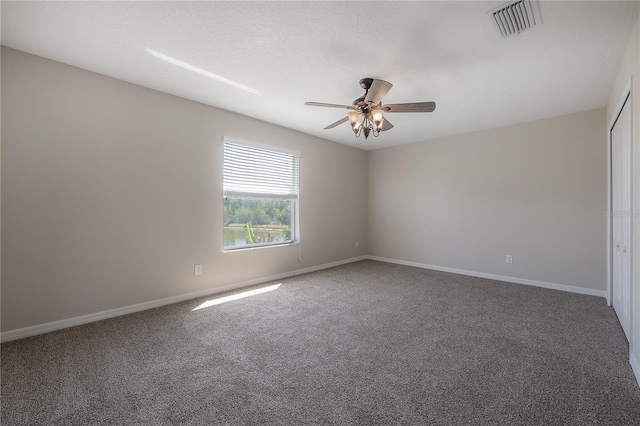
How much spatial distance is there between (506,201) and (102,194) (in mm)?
5436

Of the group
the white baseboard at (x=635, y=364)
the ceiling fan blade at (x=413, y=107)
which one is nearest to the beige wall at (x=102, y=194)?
the ceiling fan blade at (x=413, y=107)

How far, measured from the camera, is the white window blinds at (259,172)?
3.97m

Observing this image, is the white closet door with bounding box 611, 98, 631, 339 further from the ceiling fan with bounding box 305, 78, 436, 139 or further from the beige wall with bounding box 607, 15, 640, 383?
the ceiling fan with bounding box 305, 78, 436, 139

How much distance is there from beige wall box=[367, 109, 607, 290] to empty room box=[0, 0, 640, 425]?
3 cm

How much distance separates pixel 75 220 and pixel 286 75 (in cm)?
252

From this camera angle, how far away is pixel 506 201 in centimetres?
445

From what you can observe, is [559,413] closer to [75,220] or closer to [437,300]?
A: [437,300]

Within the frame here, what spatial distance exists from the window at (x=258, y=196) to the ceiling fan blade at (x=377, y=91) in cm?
209

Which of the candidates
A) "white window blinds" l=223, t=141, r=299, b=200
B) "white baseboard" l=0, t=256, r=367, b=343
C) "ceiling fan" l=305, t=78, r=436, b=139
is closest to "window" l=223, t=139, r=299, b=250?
"white window blinds" l=223, t=141, r=299, b=200

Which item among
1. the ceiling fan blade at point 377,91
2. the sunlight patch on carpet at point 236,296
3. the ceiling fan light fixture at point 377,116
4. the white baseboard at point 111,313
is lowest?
the sunlight patch on carpet at point 236,296

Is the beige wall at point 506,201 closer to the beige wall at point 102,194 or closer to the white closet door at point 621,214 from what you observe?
the white closet door at point 621,214

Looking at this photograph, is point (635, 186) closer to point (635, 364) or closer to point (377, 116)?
point (635, 364)

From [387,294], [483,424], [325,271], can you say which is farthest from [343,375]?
[325,271]

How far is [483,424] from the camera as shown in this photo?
1489 millimetres
